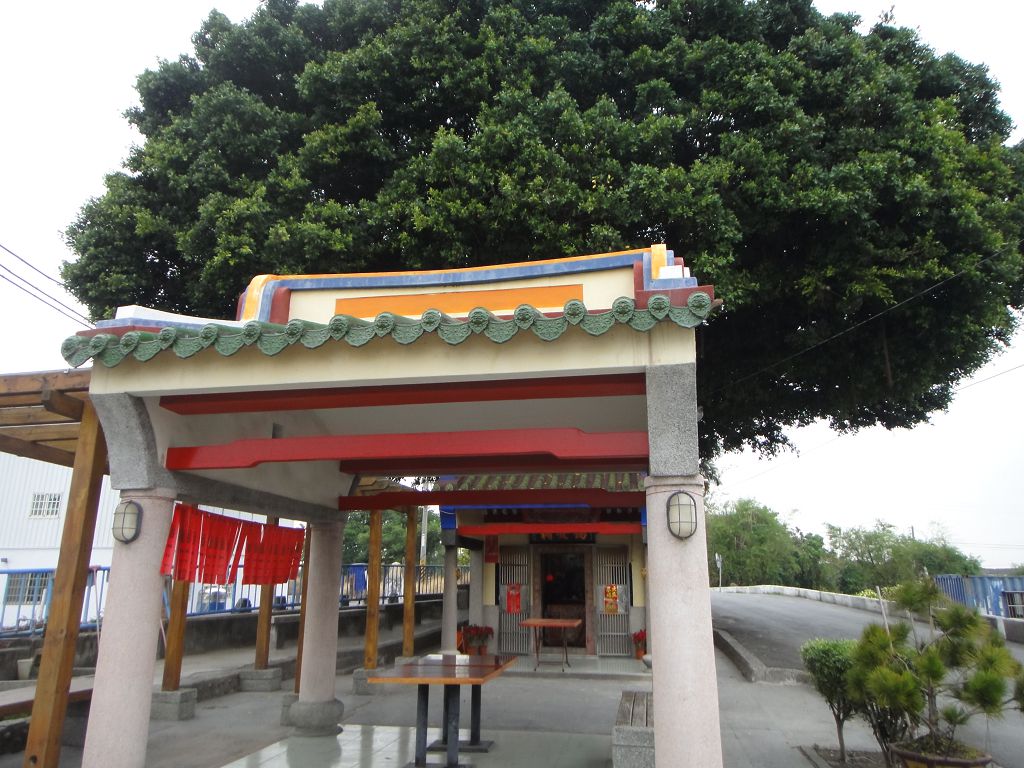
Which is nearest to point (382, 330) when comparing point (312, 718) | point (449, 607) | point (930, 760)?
point (312, 718)

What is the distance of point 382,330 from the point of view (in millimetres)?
5477

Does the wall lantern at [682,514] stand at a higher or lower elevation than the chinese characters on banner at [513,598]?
higher

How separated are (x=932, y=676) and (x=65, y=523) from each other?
23.9ft

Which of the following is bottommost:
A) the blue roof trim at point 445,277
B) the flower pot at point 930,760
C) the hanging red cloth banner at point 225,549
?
the flower pot at point 930,760

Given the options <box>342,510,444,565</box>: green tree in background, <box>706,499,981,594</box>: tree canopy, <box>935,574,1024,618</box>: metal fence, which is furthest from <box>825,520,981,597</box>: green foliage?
<box>342,510,444,565</box>: green tree in background

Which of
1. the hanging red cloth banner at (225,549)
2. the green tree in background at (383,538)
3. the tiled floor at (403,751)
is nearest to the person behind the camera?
the hanging red cloth banner at (225,549)

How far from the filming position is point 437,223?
1186 cm

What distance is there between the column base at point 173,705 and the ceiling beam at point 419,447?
4939mm

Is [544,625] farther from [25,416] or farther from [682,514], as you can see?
[25,416]

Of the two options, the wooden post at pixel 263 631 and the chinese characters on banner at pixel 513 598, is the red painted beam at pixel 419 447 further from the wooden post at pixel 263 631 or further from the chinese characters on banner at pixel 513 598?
the chinese characters on banner at pixel 513 598

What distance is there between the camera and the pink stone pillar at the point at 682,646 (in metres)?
4.95

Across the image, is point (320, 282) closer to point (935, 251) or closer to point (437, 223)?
point (437, 223)

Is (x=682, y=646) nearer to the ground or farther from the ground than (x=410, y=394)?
nearer to the ground

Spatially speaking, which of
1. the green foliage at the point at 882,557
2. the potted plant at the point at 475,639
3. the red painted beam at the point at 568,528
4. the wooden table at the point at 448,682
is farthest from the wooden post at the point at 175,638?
the green foliage at the point at 882,557
